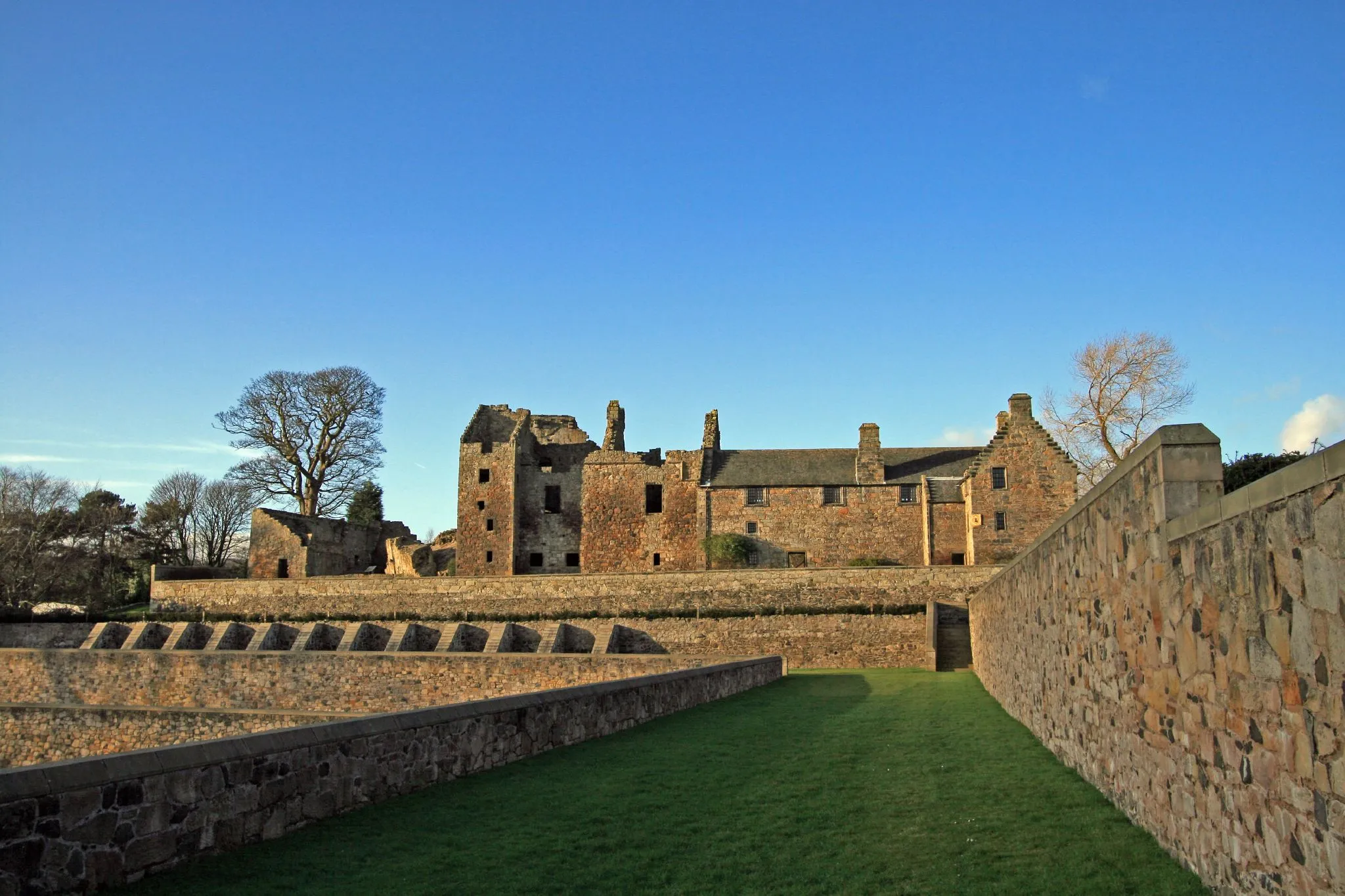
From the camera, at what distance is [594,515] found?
47344mm

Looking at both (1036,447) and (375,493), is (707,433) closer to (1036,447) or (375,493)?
(1036,447)

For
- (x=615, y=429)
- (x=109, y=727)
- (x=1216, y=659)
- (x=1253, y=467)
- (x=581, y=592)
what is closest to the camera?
(x=1216, y=659)

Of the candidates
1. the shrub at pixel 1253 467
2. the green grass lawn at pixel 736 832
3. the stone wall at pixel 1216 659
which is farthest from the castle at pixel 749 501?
the stone wall at pixel 1216 659

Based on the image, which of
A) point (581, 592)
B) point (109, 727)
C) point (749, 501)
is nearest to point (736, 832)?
point (109, 727)

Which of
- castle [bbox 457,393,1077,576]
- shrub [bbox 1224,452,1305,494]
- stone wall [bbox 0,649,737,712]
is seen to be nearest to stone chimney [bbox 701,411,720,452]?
castle [bbox 457,393,1077,576]

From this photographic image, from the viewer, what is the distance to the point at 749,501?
4419 centimetres

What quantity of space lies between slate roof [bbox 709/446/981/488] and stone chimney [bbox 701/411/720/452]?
0.64 metres

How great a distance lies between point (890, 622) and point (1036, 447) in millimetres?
11340

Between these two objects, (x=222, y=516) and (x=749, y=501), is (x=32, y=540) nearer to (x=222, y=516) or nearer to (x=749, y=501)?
(x=222, y=516)

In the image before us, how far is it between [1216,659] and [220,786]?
6.61m

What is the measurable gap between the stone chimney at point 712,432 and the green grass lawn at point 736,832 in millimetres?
34905

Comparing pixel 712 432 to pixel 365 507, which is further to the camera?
pixel 365 507

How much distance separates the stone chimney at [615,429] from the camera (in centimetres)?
4994

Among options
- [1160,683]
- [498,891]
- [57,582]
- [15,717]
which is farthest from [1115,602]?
[57,582]
